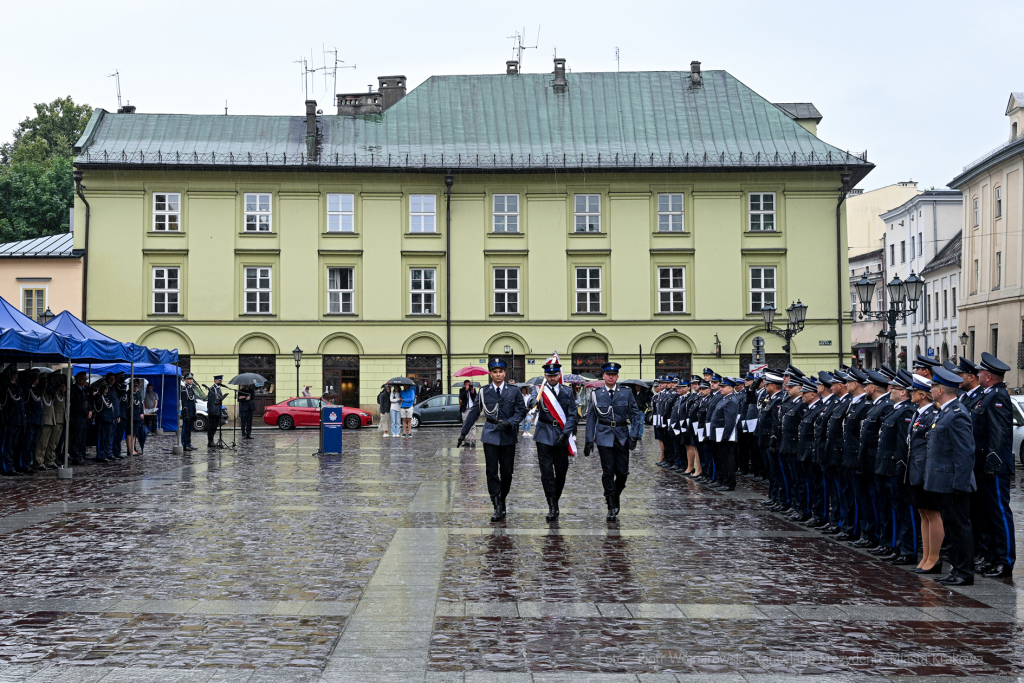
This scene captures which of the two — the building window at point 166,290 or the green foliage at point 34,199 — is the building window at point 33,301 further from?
the green foliage at point 34,199

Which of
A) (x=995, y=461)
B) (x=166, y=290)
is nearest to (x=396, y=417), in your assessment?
(x=166, y=290)

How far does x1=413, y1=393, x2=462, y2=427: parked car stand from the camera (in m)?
44.1

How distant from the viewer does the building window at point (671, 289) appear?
49562mm

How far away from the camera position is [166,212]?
160ft

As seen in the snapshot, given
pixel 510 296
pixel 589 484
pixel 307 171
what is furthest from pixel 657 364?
pixel 589 484

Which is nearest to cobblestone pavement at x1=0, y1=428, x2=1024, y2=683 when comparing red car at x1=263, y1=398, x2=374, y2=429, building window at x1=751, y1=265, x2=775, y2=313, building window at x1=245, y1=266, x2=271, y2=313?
red car at x1=263, y1=398, x2=374, y2=429

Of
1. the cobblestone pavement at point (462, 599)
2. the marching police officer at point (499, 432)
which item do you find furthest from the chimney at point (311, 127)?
the marching police officer at point (499, 432)

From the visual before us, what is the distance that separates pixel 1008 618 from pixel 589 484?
11.3 m

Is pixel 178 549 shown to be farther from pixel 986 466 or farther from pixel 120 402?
pixel 120 402

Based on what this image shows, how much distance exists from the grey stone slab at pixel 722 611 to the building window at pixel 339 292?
41.5m

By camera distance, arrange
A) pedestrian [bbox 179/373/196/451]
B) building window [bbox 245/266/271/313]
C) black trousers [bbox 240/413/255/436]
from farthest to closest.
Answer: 1. building window [bbox 245/266/271/313]
2. black trousers [bbox 240/413/255/436]
3. pedestrian [bbox 179/373/196/451]

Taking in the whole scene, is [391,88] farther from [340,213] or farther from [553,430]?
[553,430]

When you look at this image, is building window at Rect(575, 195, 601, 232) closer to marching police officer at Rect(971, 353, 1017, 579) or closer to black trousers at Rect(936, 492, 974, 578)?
marching police officer at Rect(971, 353, 1017, 579)

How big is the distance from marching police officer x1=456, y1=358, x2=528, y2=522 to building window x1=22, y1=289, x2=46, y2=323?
40.5m
